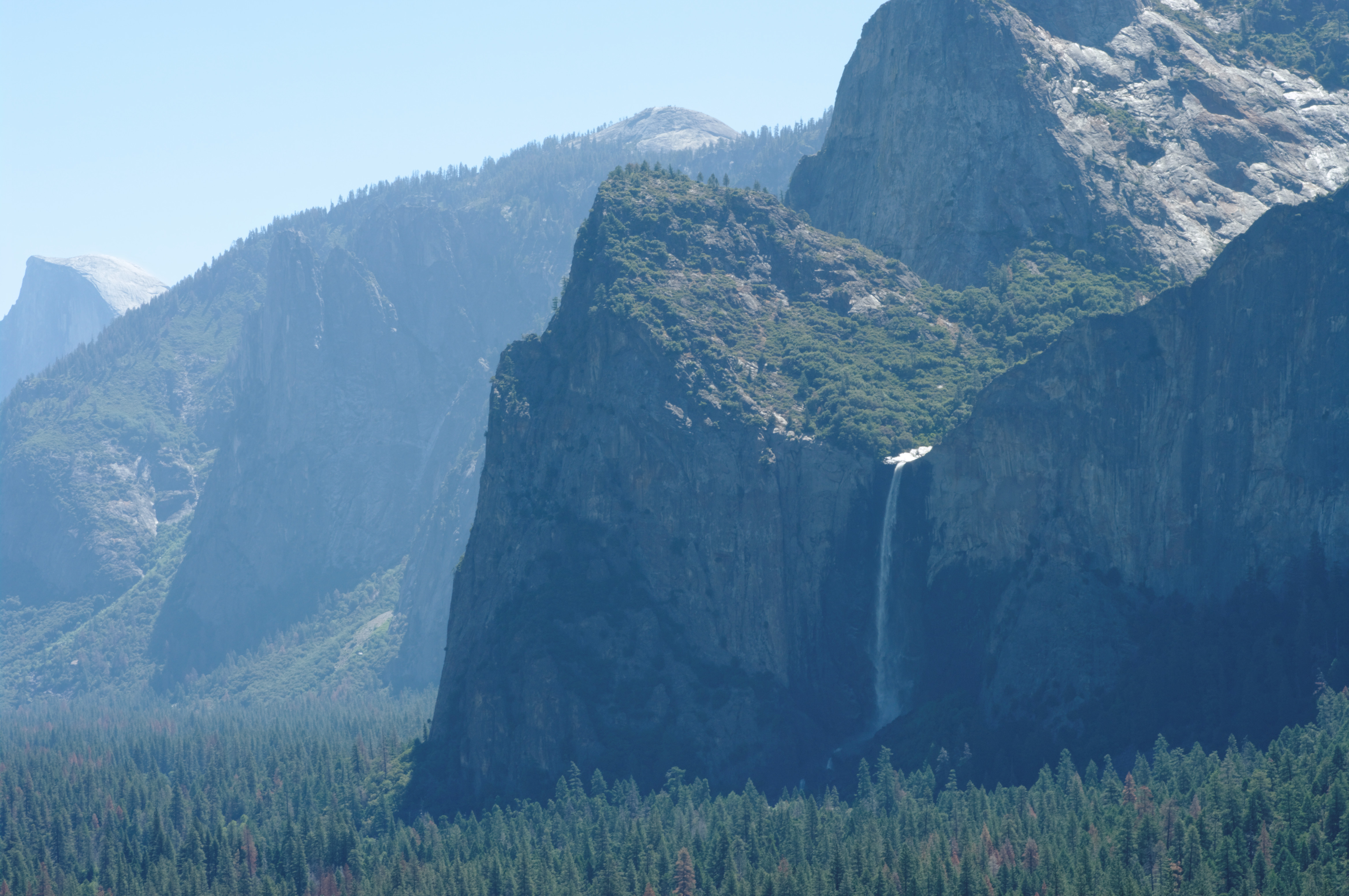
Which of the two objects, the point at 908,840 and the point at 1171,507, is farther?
the point at 1171,507

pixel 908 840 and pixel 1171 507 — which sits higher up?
pixel 1171 507

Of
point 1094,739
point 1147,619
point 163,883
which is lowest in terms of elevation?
point 163,883

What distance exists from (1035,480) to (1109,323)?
18820 mm

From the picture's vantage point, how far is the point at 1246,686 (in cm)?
16550

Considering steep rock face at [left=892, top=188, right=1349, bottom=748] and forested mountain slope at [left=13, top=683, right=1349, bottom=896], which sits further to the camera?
steep rock face at [left=892, top=188, right=1349, bottom=748]

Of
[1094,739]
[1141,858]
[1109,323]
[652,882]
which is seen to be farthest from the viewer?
[1109,323]

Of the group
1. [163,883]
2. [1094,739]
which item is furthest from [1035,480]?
[163,883]

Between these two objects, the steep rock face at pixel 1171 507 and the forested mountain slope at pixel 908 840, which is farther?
the steep rock face at pixel 1171 507

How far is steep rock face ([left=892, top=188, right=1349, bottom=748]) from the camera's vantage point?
6614 inches

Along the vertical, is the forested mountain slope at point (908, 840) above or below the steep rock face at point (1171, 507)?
below

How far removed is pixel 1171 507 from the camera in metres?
182

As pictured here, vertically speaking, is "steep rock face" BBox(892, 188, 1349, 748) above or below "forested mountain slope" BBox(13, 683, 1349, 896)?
above

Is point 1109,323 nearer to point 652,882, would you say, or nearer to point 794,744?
point 794,744

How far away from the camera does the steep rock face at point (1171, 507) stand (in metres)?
168
